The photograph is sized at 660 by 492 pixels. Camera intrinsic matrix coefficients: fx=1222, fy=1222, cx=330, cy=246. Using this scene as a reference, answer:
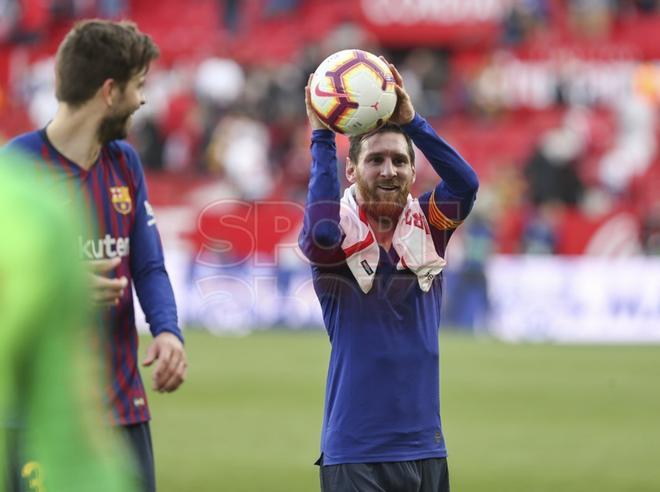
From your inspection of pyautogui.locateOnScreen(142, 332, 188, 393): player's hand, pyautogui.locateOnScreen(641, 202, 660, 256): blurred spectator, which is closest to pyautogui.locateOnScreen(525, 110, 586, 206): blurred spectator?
pyautogui.locateOnScreen(641, 202, 660, 256): blurred spectator

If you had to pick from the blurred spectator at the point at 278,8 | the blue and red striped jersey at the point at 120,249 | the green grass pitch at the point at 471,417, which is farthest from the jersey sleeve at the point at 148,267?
the blurred spectator at the point at 278,8

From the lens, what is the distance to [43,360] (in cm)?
224

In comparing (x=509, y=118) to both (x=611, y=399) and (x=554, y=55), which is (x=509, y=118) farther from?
(x=611, y=399)

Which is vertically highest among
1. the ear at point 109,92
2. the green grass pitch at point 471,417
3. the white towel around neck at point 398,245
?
the ear at point 109,92

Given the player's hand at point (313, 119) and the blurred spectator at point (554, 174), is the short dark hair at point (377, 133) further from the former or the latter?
the blurred spectator at point (554, 174)

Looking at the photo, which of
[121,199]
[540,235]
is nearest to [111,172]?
[121,199]

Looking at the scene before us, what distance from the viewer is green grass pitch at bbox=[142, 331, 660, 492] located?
29.0 ft

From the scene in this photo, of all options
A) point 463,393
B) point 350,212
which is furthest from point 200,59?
point 350,212

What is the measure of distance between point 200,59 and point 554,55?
725cm

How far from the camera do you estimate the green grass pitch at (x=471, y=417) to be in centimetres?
883

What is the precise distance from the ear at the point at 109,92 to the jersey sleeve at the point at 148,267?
0.29 metres

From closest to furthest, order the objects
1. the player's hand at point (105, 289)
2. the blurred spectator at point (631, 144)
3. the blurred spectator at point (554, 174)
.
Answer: the player's hand at point (105, 289), the blurred spectator at point (554, 174), the blurred spectator at point (631, 144)

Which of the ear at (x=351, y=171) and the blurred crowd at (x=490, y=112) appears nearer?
the ear at (x=351, y=171)

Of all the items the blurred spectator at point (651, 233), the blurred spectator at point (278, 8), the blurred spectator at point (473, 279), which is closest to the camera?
the blurred spectator at point (473, 279)
